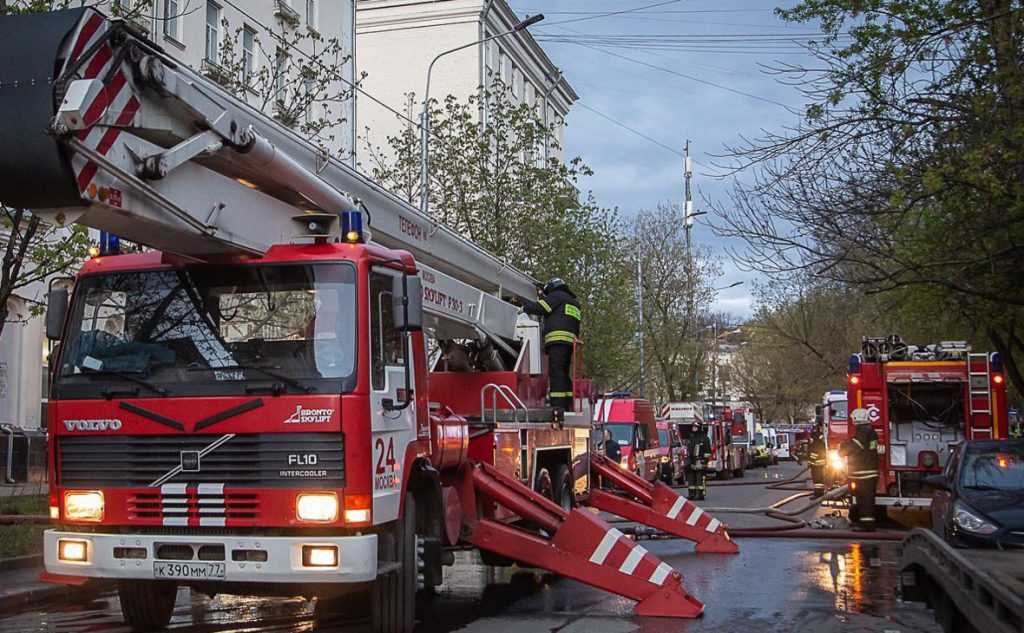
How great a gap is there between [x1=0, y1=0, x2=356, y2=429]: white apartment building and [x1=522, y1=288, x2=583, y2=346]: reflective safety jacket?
743cm

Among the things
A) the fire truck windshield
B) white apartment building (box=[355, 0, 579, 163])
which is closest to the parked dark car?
the fire truck windshield

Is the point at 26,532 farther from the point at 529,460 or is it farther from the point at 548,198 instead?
the point at 548,198

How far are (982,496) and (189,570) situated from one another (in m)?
8.29

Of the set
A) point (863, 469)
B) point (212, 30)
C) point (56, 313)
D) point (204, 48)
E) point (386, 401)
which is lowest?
point (863, 469)

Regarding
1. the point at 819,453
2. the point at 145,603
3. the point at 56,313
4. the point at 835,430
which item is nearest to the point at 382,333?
the point at 56,313

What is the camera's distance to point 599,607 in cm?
1055

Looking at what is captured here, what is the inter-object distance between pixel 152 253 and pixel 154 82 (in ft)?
5.75

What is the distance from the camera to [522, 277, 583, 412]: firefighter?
1273 centimetres

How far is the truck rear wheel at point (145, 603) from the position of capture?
28.6 ft

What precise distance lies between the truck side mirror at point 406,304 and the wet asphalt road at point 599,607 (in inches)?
111

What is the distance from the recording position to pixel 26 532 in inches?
534

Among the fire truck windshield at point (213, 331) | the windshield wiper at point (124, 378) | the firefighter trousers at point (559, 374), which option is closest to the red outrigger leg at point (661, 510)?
the firefighter trousers at point (559, 374)

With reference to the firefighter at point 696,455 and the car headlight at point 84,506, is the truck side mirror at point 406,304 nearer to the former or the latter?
the car headlight at point 84,506

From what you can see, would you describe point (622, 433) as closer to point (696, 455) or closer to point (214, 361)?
point (696, 455)
